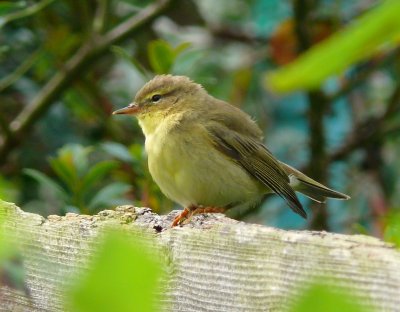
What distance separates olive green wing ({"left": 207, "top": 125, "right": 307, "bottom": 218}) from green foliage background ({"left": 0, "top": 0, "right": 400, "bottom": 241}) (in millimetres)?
383

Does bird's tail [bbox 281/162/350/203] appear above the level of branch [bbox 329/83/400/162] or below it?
below

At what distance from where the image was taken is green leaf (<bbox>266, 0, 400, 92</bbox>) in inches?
20.3

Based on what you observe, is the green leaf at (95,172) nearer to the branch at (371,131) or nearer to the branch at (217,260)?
the branch at (217,260)

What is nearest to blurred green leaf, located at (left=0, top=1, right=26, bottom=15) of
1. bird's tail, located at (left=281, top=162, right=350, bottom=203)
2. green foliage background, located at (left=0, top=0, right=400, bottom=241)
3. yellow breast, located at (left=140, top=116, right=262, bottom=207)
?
green foliage background, located at (left=0, top=0, right=400, bottom=241)

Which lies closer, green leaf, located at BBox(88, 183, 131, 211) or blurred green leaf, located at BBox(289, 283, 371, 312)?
blurred green leaf, located at BBox(289, 283, 371, 312)

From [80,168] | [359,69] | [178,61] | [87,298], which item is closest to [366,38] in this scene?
[87,298]

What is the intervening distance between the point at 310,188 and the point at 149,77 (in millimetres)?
1184

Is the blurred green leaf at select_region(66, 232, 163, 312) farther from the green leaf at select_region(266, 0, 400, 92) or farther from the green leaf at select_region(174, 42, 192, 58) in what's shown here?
the green leaf at select_region(174, 42, 192, 58)

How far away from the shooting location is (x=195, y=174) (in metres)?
3.83

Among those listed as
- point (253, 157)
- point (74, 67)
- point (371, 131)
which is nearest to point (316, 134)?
point (371, 131)

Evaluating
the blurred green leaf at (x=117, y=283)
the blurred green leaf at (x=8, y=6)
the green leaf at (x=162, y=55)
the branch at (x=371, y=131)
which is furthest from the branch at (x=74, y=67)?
the blurred green leaf at (x=117, y=283)

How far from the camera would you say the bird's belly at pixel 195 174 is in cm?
379

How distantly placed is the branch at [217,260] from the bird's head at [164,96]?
7.14 ft

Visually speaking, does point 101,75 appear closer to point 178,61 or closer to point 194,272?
point 178,61
